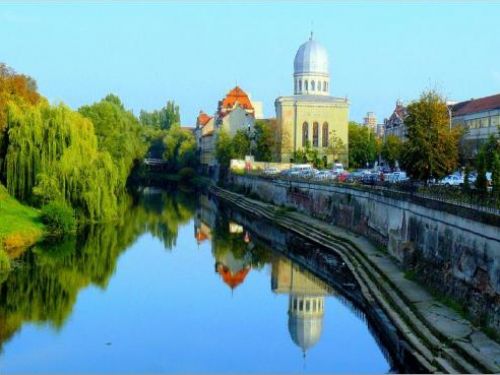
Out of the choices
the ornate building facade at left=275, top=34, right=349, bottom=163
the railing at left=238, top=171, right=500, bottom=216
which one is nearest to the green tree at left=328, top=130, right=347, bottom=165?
the ornate building facade at left=275, top=34, right=349, bottom=163

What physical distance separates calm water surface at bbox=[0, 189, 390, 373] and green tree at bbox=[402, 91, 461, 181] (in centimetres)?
826

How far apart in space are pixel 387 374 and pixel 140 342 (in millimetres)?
7961

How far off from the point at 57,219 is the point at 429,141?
21297 mm

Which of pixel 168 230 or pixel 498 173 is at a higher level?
pixel 498 173

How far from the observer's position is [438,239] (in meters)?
25.2

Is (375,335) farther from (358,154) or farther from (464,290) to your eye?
(358,154)

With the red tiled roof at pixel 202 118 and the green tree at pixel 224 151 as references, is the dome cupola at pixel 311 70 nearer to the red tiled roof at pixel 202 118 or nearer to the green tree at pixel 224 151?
the green tree at pixel 224 151

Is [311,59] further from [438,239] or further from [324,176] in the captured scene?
[438,239]

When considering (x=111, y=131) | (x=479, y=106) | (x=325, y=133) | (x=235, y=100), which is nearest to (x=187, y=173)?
(x=235, y=100)

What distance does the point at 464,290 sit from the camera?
21.5m

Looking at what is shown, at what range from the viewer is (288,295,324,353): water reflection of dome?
2223cm

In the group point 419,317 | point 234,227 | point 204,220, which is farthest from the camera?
point 204,220

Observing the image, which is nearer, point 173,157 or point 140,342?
point 140,342

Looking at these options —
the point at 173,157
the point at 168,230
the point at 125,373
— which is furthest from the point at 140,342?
the point at 173,157
